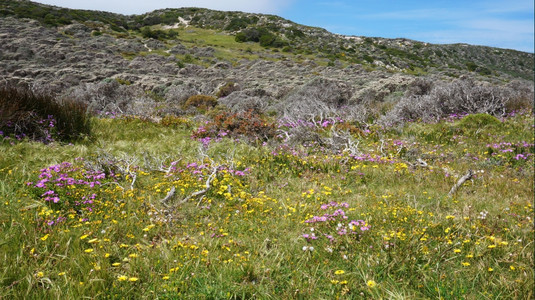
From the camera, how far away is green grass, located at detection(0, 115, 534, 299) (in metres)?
2.73

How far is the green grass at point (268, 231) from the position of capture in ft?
8.95

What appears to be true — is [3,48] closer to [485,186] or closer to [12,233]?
[12,233]

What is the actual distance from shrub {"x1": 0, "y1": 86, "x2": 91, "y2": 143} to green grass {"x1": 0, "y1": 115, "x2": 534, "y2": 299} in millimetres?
1009

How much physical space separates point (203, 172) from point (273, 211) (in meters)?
1.99

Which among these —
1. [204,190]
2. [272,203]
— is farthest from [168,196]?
[272,203]

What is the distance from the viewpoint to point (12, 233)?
323 centimetres

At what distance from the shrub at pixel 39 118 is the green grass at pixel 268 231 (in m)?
1.01

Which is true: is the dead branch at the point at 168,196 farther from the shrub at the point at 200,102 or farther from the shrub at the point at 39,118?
the shrub at the point at 200,102

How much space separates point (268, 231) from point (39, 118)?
7.32 metres

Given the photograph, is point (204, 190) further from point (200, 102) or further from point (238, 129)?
point (200, 102)

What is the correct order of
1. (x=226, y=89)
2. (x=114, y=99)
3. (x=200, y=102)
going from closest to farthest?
(x=114, y=99) → (x=200, y=102) → (x=226, y=89)

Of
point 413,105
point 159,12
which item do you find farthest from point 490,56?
point 413,105

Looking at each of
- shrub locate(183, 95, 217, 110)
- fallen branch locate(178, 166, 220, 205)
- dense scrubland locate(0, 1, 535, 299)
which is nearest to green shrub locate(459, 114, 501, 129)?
dense scrubland locate(0, 1, 535, 299)

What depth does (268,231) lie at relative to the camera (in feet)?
12.7
